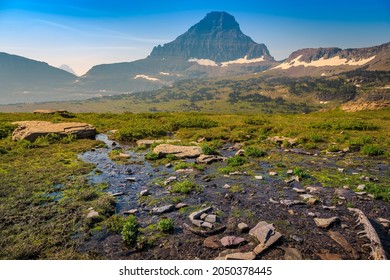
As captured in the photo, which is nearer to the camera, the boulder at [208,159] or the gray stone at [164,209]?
the gray stone at [164,209]

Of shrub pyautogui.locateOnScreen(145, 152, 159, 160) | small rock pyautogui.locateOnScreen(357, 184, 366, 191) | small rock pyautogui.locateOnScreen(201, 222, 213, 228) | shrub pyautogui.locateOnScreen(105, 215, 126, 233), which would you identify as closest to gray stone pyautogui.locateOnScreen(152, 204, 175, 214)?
shrub pyautogui.locateOnScreen(105, 215, 126, 233)

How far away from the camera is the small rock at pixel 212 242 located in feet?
26.5

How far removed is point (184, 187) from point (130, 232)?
4.59 meters

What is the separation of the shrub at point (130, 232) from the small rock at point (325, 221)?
6285mm

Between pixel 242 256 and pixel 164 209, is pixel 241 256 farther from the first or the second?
pixel 164 209

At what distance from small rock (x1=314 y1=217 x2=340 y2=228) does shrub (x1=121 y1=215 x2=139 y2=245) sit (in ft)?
20.6

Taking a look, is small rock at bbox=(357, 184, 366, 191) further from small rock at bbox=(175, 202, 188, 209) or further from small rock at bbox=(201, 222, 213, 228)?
small rock at bbox=(175, 202, 188, 209)

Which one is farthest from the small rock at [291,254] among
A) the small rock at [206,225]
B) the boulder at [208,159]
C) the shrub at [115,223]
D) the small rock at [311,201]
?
the boulder at [208,159]

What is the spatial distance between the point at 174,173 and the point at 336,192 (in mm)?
8539

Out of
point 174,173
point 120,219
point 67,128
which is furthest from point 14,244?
point 67,128

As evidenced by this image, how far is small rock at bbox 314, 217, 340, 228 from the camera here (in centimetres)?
915

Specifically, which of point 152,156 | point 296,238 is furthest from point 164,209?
point 152,156

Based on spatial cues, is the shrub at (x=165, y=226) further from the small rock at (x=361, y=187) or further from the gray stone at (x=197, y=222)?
the small rock at (x=361, y=187)
